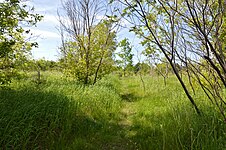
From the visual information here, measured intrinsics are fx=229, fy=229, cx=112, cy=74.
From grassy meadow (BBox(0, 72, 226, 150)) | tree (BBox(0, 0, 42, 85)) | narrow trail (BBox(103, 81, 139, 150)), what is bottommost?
narrow trail (BBox(103, 81, 139, 150))

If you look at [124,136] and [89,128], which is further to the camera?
[89,128]

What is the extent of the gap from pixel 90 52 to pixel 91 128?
260 inches

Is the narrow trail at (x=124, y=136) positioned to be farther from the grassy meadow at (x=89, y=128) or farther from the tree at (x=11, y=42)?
the tree at (x=11, y=42)

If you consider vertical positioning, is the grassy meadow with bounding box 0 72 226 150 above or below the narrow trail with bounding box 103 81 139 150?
above

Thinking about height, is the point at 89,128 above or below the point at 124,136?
above

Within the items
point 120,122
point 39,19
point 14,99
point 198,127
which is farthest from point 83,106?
point 198,127

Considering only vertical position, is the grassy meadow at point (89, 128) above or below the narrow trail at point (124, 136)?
above

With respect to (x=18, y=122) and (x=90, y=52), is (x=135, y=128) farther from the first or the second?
(x=90, y=52)

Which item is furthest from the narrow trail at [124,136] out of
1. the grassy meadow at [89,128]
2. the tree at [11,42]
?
the tree at [11,42]

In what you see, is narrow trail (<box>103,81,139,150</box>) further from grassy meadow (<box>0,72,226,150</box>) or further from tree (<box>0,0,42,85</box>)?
tree (<box>0,0,42,85</box>)

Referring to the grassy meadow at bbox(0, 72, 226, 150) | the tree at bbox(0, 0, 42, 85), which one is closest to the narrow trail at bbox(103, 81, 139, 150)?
the grassy meadow at bbox(0, 72, 226, 150)

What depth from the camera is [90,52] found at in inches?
447

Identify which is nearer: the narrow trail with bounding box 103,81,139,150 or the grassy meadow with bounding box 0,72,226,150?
the grassy meadow with bounding box 0,72,226,150

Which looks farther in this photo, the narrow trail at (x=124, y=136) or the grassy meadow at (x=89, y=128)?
the narrow trail at (x=124, y=136)
